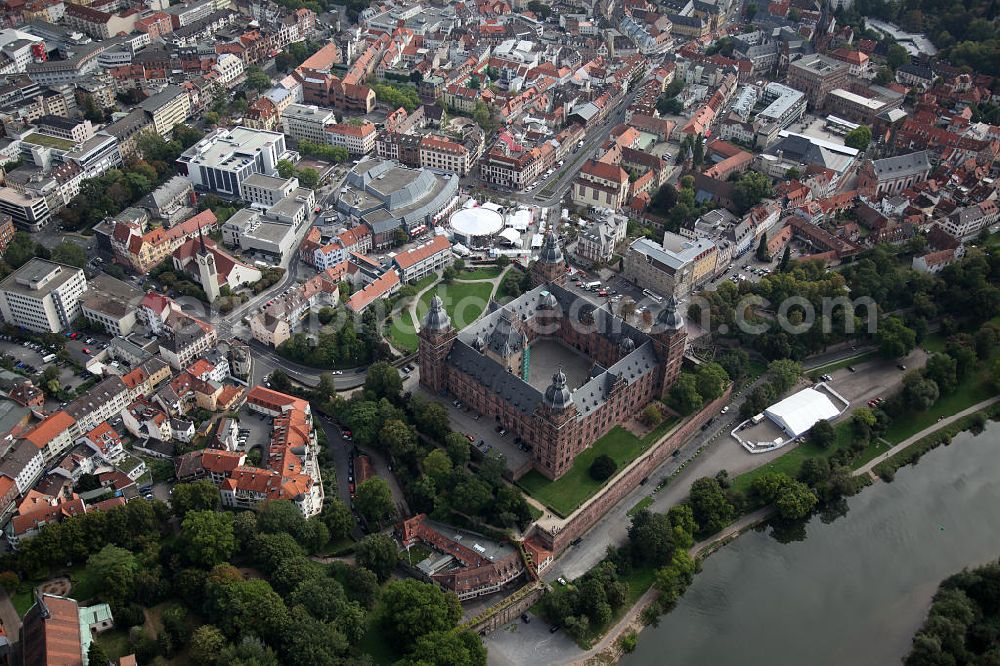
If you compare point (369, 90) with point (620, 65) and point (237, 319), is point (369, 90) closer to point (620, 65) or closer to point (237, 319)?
point (620, 65)

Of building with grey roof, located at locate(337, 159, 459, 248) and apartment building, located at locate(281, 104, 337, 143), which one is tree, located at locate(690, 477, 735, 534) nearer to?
building with grey roof, located at locate(337, 159, 459, 248)

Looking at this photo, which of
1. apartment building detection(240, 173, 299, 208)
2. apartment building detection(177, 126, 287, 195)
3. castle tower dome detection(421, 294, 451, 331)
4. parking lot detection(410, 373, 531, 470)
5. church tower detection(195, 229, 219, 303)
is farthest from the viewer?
apartment building detection(177, 126, 287, 195)

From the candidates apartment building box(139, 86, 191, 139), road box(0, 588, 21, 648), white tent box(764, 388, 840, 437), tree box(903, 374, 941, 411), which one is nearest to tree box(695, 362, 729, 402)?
white tent box(764, 388, 840, 437)

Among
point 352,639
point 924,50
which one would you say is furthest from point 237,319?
point 924,50

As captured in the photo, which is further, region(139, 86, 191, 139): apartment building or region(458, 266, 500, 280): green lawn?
region(139, 86, 191, 139): apartment building

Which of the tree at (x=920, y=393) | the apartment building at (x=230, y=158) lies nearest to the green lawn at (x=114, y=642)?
the apartment building at (x=230, y=158)

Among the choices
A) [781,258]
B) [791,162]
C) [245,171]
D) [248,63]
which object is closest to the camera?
[781,258]

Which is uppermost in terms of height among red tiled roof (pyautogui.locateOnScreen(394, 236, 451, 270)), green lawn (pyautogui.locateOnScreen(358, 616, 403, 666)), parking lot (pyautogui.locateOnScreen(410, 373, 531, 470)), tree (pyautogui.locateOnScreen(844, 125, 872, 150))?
tree (pyautogui.locateOnScreen(844, 125, 872, 150))
